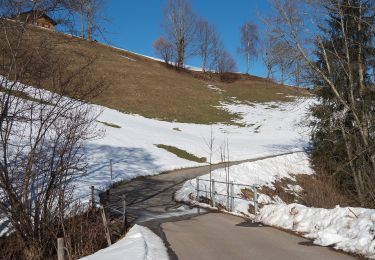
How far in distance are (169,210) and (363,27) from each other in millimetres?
11546

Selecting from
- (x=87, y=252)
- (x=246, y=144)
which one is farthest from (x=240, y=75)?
(x=87, y=252)

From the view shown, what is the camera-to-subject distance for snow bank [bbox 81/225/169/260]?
830cm

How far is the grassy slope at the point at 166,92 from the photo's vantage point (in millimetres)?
48406

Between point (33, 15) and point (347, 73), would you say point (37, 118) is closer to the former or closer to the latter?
point (33, 15)

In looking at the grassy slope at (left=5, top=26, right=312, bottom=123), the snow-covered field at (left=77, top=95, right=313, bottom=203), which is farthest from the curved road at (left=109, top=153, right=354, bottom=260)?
the grassy slope at (left=5, top=26, right=312, bottom=123)

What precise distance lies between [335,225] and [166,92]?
4939cm

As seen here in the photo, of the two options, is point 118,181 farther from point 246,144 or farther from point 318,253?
point 246,144

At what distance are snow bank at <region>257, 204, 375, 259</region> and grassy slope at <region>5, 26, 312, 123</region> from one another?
90.8 feet

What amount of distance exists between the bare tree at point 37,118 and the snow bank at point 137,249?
1.68 meters

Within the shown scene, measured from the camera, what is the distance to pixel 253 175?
25.0m

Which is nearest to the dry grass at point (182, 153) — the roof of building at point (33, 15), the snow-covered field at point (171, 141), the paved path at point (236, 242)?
the snow-covered field at point (171, 141)

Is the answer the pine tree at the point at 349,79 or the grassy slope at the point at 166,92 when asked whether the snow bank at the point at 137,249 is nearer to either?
the pine tree at the point at 349,79

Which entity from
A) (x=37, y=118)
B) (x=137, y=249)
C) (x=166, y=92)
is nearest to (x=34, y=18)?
(x=37, y=118)

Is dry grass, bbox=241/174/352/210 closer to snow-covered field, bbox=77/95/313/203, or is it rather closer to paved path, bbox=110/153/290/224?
snow-covered field, bbox=77/95/313/203
